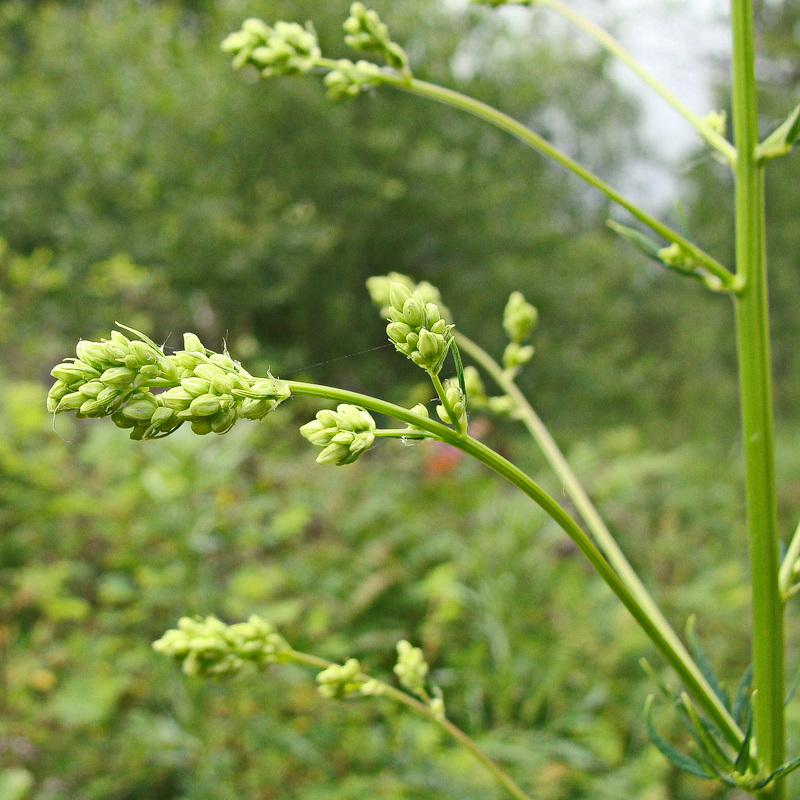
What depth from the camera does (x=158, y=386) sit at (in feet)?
1.30

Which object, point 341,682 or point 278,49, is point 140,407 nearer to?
→ point 341,682

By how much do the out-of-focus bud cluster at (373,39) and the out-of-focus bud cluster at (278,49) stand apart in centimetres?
6

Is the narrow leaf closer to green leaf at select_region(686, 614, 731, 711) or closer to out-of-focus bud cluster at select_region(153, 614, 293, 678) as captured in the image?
green leaf at select_region(686, 614, 731, 711)

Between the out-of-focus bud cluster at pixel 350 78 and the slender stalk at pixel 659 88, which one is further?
the out-of-focus bud cluster at pixel 350 78

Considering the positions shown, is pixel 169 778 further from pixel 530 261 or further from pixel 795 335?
pixel 795 335

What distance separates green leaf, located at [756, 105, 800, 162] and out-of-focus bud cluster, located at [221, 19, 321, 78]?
Answer: 0.47 metres

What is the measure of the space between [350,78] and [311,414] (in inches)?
188

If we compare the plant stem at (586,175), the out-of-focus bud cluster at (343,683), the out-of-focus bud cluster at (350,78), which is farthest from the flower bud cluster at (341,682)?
the out-of-focus bud cluster at (350,78)

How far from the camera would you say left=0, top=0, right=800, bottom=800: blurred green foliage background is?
224 cm

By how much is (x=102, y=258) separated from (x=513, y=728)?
6.19m

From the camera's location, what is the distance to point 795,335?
37.1 feet

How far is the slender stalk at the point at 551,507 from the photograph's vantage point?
0.38m

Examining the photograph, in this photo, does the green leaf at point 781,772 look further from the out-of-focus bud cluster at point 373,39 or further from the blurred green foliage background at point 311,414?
the out-of-focus bud cluster at point 373,39

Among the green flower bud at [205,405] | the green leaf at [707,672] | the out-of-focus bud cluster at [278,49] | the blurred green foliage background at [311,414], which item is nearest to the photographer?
the green flower bud at [205,405]
